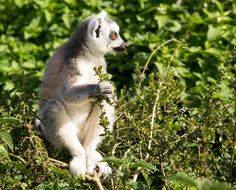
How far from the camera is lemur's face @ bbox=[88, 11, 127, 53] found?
18.0 ft

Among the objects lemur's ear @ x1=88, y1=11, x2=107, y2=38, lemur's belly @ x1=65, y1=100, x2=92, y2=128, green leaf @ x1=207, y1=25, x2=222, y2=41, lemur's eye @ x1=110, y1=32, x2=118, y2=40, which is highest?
lemur's ear @ x1=88, y1=11, x2=107, y2=38

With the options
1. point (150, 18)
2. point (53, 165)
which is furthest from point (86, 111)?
point (150, 18)

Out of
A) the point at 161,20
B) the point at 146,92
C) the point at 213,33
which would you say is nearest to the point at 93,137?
the point at 146,92

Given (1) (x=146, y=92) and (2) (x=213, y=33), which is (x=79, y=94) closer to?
(1) (x=146, y=92)

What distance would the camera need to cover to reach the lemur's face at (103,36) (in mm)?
5488

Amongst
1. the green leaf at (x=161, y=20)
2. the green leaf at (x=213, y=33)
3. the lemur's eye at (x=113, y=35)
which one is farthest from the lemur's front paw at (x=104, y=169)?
the green leaf at (x=161, y=20)

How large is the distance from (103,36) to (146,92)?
57 cm

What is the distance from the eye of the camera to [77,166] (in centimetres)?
473

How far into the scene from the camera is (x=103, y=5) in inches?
355

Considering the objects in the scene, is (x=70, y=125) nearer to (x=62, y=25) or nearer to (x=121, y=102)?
(x=121, y=102)

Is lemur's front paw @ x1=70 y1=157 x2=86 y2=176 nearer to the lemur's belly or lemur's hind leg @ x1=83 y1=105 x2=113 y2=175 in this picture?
lemur's hind leg @ x1=83 y1=105 x2=113 y2=175

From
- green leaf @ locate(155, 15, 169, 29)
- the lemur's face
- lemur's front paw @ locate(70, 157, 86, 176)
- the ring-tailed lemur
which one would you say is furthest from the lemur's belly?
green leaf @ locate(155, 15, 169, 29)

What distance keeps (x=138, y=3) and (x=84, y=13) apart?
2.23 feet

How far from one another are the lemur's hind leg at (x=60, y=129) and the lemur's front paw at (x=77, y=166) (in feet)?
0.06
